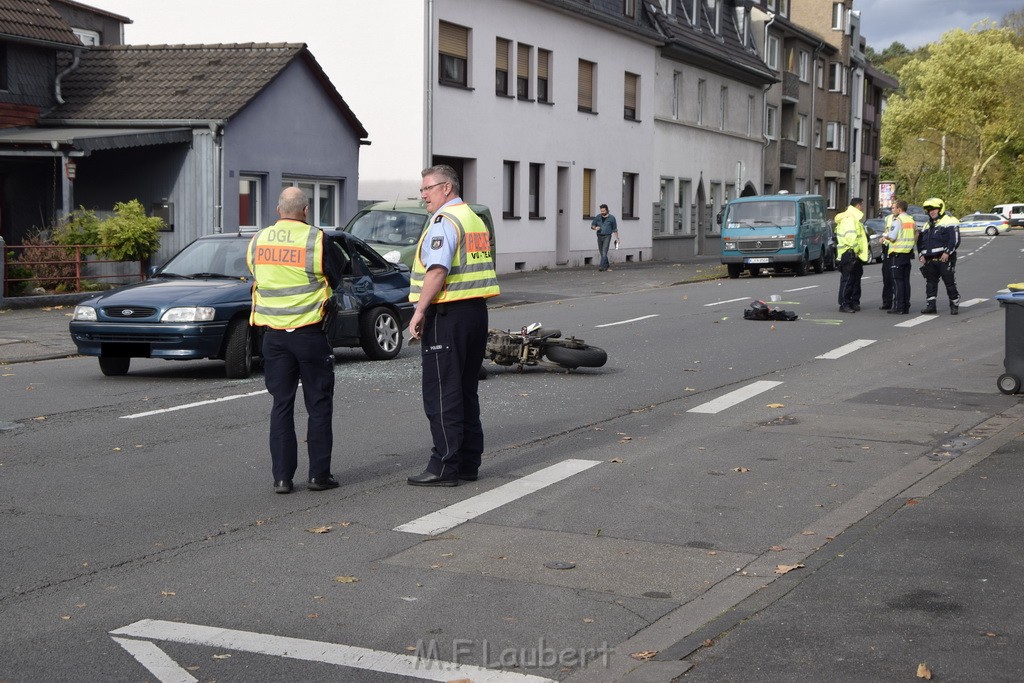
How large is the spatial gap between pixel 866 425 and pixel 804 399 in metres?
1.58

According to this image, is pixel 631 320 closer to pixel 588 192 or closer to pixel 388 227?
pixel 388 227

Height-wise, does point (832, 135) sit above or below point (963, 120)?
below

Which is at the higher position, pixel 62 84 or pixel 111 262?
pixel 62 84

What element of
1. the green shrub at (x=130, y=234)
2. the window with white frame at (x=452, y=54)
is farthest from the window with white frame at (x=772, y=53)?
the green shrub at (x=130, y=234)

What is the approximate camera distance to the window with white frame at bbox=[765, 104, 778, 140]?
59.8 meters

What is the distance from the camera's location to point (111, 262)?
2378 cm

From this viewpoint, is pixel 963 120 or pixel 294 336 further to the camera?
pixel 963 120

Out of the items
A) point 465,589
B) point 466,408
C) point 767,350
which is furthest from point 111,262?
point 465,589

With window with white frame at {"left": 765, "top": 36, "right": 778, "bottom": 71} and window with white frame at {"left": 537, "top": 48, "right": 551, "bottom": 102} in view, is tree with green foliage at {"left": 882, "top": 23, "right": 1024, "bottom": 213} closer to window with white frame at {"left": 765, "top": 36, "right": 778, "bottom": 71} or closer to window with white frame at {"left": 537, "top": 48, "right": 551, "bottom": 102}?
window with white frame at {"left": 765, "top": 36, "right": 778, "bottom": 71}

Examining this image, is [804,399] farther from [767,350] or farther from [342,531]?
[342,531]

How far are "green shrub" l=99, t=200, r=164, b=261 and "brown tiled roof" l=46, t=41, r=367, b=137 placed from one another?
9.95 feet

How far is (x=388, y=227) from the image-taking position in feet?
79.5

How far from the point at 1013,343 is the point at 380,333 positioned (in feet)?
22.4

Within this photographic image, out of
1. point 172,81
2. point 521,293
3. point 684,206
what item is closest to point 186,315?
point 521,293
